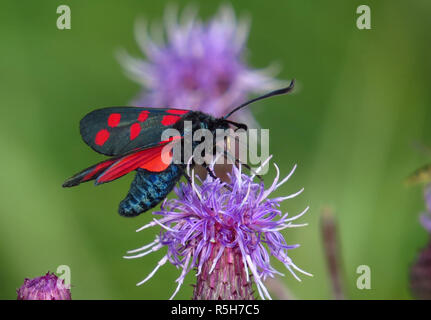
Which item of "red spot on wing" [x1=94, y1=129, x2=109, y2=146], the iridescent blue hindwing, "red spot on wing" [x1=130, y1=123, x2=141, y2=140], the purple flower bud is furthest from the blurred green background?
the iridescent blue hindwing

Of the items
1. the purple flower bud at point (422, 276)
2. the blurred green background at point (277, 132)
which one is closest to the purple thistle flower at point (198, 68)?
the blurred green background at point (277, 132)

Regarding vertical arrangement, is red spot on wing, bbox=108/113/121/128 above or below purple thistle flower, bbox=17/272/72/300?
A: above

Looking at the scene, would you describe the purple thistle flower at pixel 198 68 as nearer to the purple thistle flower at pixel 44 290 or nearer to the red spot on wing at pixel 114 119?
the red spot on wing at pixel 114 119

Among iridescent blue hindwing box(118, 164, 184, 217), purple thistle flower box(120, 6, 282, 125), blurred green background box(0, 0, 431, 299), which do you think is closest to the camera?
iridescent blue hindwing box(118, 164, 184, 217)

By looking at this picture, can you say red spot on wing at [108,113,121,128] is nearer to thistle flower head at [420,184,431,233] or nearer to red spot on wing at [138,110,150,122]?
red spot on wing at [138,110,150,122]
